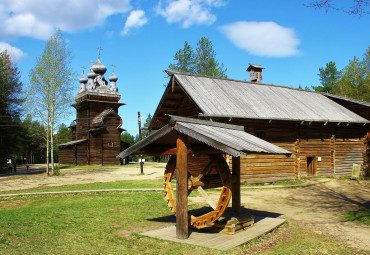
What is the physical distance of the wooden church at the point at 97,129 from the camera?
145 feet

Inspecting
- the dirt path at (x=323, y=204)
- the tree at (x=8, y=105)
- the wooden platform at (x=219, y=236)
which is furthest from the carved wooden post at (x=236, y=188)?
the tree at (x=8, y=105)

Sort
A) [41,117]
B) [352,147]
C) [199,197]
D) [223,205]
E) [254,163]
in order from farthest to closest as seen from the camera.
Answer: [41,117] < [352,147] < [254,163] < [199,197] < [223,205]

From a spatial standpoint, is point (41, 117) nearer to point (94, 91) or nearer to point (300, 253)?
point (94, 91)

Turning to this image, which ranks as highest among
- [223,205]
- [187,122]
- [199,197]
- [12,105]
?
[12,105]

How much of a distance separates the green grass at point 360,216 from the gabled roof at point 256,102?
831cm

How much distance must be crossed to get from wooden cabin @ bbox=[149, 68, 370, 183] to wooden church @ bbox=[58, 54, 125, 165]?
22.0 metres

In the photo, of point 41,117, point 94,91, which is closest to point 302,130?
point 41,117

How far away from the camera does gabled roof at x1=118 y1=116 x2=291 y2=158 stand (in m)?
7.03

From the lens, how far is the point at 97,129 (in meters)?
43.5

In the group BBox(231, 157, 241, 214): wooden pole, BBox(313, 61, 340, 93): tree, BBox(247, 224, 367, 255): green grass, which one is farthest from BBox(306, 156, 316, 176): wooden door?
BBox(313, 61, 340, 93): tree

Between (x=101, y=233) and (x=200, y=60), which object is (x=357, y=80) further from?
(x=101, y=233)

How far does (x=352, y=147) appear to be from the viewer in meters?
24.3

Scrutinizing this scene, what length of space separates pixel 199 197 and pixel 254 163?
6101mm

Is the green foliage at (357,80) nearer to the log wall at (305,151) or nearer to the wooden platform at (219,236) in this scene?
the log wall at (305,151)
